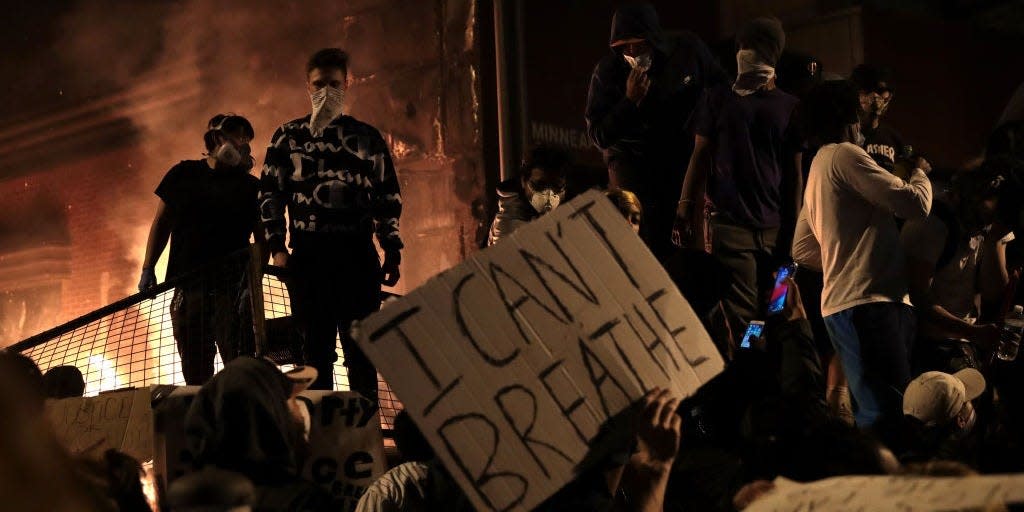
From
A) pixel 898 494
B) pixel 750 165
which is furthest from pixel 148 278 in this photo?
pixel 898 494

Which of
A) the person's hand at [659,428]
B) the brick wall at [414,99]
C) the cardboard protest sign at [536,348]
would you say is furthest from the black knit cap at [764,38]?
the brick wall at [414,99]

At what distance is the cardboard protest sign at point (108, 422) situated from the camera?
6008 mm

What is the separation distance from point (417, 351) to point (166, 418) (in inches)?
80.8

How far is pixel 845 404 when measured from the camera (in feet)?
22.3

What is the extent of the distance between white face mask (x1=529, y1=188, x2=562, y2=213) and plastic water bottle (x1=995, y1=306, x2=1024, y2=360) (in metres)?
2.40

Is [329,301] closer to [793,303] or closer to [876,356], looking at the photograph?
[793,303]

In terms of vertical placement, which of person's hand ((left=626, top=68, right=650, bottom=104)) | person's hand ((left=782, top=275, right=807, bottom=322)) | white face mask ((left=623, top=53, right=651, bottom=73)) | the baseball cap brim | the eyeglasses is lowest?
the baseball cap brim

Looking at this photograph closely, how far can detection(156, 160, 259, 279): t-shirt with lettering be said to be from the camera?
8094 mm

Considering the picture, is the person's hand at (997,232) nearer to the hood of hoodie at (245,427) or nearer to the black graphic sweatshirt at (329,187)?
the black graphic sweatshirt at (329,187)

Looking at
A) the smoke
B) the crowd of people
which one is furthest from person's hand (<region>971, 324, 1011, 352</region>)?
the smoke

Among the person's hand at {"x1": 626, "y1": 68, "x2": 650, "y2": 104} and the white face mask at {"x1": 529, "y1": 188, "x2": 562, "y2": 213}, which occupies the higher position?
the person's hand at {"x1": 626, "y1": 68, "x2": 650, "y2": 104}

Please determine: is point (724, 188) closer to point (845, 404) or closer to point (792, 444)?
point (845, 404)

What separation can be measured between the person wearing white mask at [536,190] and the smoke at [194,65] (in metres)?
3.82

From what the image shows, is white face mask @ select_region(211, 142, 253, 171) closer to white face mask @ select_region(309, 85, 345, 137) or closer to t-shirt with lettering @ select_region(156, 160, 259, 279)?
t-shirt with lettering @ select_region(156, 160, 259, 279)
